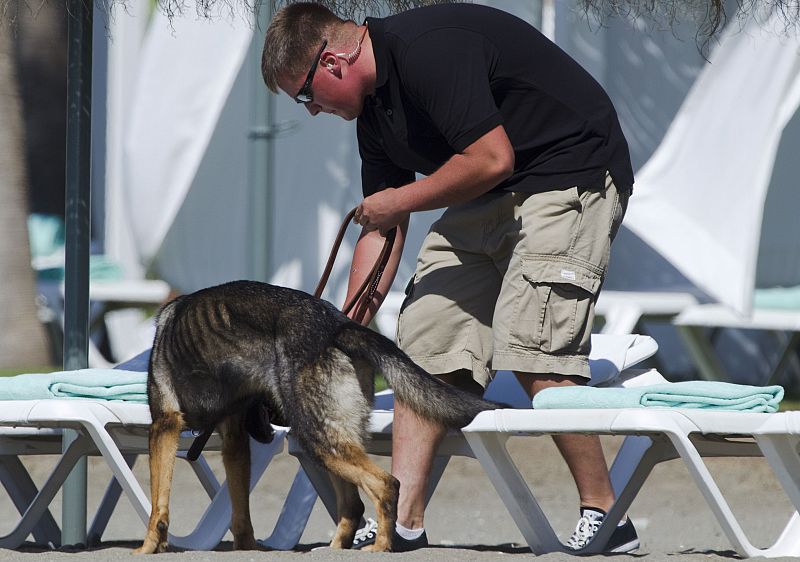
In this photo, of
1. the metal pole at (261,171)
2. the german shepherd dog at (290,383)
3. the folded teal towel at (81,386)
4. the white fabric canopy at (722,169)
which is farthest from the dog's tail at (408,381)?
the metal pole at (261,171)

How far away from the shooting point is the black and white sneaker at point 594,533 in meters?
3.65

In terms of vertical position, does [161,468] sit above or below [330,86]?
below

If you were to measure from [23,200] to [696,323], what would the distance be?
401 centimetres

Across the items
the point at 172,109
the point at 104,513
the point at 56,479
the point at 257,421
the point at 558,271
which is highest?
the point at 558,271

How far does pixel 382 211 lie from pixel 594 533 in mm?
1017

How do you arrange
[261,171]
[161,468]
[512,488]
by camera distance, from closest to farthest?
[161,468], [512,488], [261,171]

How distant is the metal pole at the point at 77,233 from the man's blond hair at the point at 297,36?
88cm

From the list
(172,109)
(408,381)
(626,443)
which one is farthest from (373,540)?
(172,109)

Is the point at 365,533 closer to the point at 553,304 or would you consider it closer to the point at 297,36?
the point at 553,304

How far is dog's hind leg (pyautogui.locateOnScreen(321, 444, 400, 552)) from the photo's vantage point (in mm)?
3295

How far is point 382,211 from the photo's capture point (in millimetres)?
3453

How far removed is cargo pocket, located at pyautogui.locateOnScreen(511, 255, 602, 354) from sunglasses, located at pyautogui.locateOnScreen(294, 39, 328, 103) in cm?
69

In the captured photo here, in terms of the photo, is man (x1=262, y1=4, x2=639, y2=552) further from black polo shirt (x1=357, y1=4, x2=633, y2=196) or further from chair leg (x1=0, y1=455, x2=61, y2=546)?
chair leg (x1=0, y1=455, x2=61, y2=546)

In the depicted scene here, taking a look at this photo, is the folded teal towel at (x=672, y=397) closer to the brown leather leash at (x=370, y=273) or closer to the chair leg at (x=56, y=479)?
the brown leather leash at (x=370, y=273)
